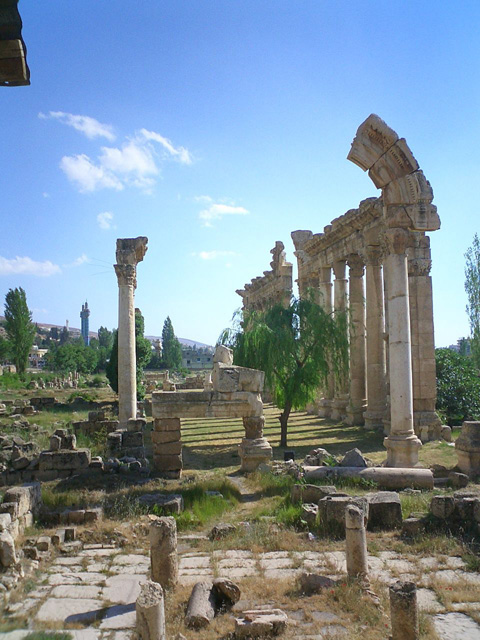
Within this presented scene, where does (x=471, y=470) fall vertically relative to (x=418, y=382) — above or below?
below

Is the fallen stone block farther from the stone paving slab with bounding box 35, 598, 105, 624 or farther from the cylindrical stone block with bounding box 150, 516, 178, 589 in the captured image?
the stone paving slab with bounding box 35, 598, 105, 624

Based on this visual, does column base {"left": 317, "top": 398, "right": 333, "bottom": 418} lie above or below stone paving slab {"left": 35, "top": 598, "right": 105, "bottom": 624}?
above

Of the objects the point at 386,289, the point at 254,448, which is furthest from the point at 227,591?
the point at 386,289

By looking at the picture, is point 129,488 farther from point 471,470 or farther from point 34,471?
point 471,470

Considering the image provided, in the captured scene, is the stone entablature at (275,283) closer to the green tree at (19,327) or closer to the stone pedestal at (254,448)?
the stone pedestal at (254,448)

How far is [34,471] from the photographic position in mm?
11539

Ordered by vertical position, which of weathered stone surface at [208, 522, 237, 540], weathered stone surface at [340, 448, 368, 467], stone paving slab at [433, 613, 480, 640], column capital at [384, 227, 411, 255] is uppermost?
column capital at [384, 227, 411, 255]

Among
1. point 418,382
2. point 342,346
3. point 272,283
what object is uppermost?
point 272,283

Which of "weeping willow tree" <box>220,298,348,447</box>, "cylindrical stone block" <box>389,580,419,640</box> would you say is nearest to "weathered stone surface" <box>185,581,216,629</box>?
"cylindrical stone block" <box>389,580,419,640</box>

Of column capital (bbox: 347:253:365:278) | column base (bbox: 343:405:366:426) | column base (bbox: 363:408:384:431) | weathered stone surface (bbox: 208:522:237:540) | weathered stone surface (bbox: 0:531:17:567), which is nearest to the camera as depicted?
weathered stone surface (bbox: 0:531:17:567)

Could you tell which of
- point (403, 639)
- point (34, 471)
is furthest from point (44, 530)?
point (403, 639)

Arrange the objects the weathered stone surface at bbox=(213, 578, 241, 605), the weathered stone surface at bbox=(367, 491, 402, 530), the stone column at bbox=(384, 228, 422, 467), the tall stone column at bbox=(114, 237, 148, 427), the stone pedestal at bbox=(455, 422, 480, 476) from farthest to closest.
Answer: the tall stone column at bbox=(114, 237, 148, 427), the stone column at bbox=(384, 228, 422, 467), the stone pedestal at bbox=(455, 422, 480, 476), the weathered stone surface at bbox=(367, 491, 402, 530), the weathered stone surface at bbox=(213, 578, 241, 605)

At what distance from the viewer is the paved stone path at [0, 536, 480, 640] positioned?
199 inches

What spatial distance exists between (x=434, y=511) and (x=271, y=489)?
11.2 feet
